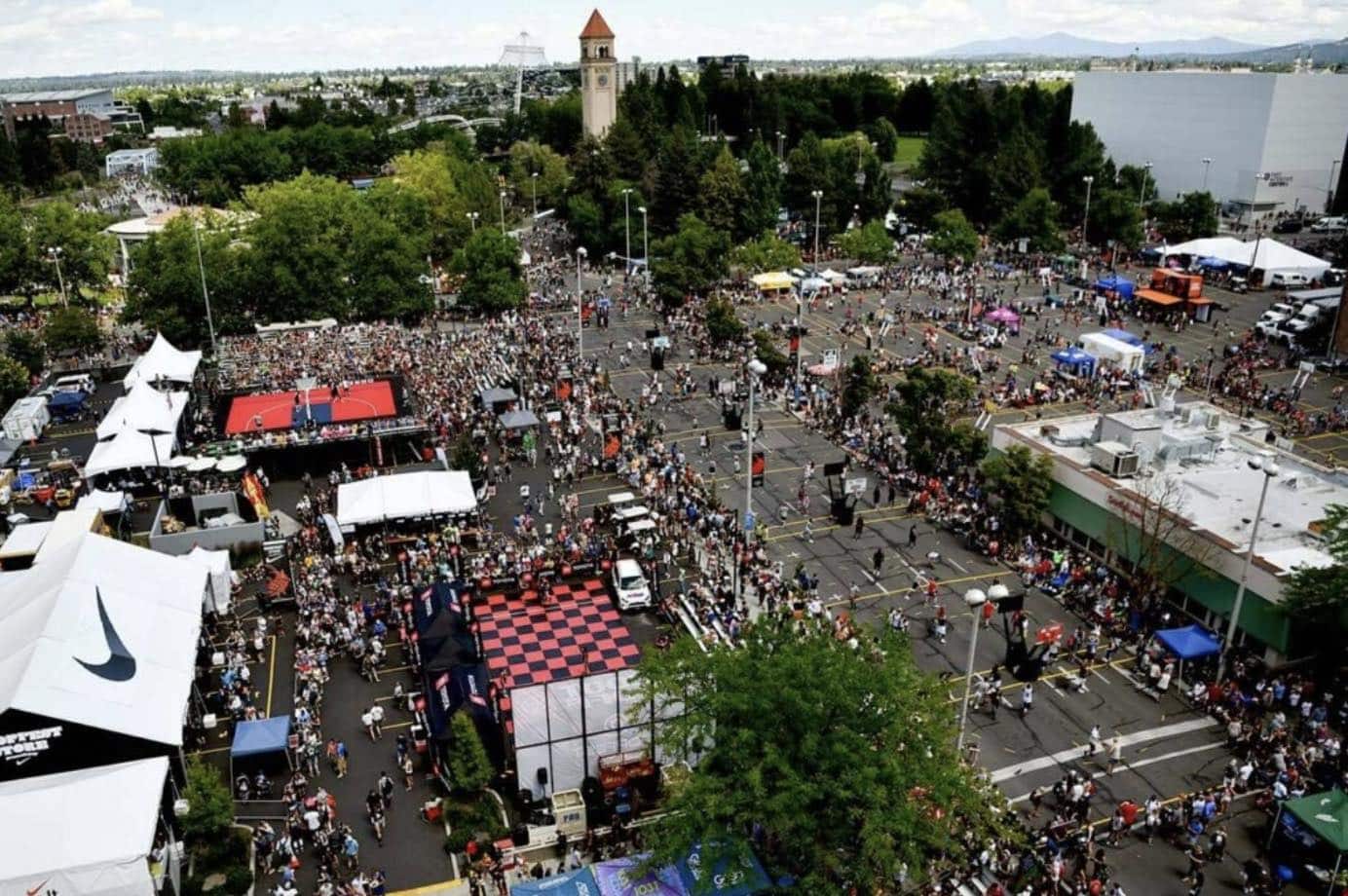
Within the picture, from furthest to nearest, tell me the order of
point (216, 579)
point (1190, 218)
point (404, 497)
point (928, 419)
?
point (1190, 218) → point (928, 419) → point (404, 497) → point (216, 579)

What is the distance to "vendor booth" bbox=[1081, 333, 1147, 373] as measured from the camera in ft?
153

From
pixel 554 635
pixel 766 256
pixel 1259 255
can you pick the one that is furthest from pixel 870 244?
pixel 554 635

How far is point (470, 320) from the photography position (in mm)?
59031

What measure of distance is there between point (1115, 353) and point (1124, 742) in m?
28.4

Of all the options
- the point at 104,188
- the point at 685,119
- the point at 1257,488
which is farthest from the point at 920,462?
the point at 104,188

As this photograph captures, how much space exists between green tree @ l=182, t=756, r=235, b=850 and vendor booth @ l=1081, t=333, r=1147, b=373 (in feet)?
136

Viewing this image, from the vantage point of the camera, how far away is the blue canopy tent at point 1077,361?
46719mm

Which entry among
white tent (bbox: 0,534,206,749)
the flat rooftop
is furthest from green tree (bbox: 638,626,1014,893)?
the flat rooftop

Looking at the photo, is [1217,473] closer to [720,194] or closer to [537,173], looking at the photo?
[720,194]

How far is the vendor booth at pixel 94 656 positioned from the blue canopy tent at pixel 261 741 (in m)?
1.33

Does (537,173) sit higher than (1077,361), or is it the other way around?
(537,173)

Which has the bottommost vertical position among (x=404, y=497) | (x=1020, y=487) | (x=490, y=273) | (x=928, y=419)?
(x=404, y=497)

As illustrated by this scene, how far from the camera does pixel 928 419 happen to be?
34.8 meters

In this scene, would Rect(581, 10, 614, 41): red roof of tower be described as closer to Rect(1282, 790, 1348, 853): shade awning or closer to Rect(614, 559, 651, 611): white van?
Rect(614, 559, 651, 611): white van
